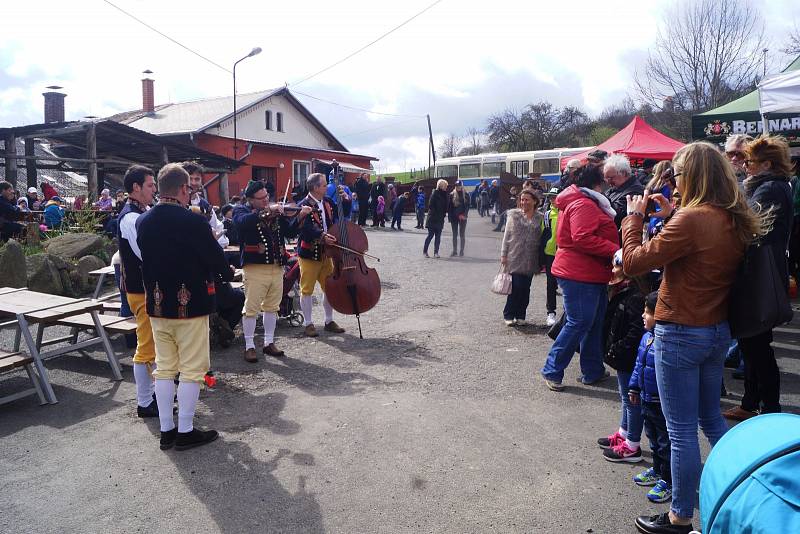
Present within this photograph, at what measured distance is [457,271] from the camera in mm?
11727

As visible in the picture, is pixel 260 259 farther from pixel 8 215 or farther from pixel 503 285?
pixel 8 215

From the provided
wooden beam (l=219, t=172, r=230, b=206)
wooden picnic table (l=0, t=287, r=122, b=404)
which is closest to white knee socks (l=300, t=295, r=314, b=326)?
wooden picnic table (l=0, t=287, r=122, b=404)

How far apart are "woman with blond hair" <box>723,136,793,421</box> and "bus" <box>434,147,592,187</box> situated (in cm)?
2324

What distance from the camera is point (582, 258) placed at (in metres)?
4.64

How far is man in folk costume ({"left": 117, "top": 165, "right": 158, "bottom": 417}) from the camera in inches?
169

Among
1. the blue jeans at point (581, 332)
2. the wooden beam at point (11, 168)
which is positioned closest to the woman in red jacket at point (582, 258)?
the blue jeans at point (581, 332)

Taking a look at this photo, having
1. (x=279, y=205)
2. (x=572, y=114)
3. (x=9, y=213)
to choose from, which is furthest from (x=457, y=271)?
(x=572, y=114)

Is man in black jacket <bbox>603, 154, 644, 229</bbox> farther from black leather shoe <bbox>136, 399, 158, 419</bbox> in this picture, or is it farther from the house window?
the house window

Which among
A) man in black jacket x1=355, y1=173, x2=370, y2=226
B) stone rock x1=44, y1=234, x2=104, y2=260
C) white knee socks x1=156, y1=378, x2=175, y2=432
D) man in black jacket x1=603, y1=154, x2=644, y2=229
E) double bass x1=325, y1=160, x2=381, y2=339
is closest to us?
white knee socks x1=156, y1=378, x2=175, y2=432

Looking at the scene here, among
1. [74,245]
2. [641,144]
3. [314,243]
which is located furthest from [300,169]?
[314,243]

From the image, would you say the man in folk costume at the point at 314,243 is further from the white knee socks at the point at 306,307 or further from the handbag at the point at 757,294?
the handbag at the point at 757,294

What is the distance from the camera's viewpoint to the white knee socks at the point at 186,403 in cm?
394

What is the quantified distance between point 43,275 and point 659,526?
29.9 feet

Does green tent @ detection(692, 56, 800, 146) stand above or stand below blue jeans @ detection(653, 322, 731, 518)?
above
